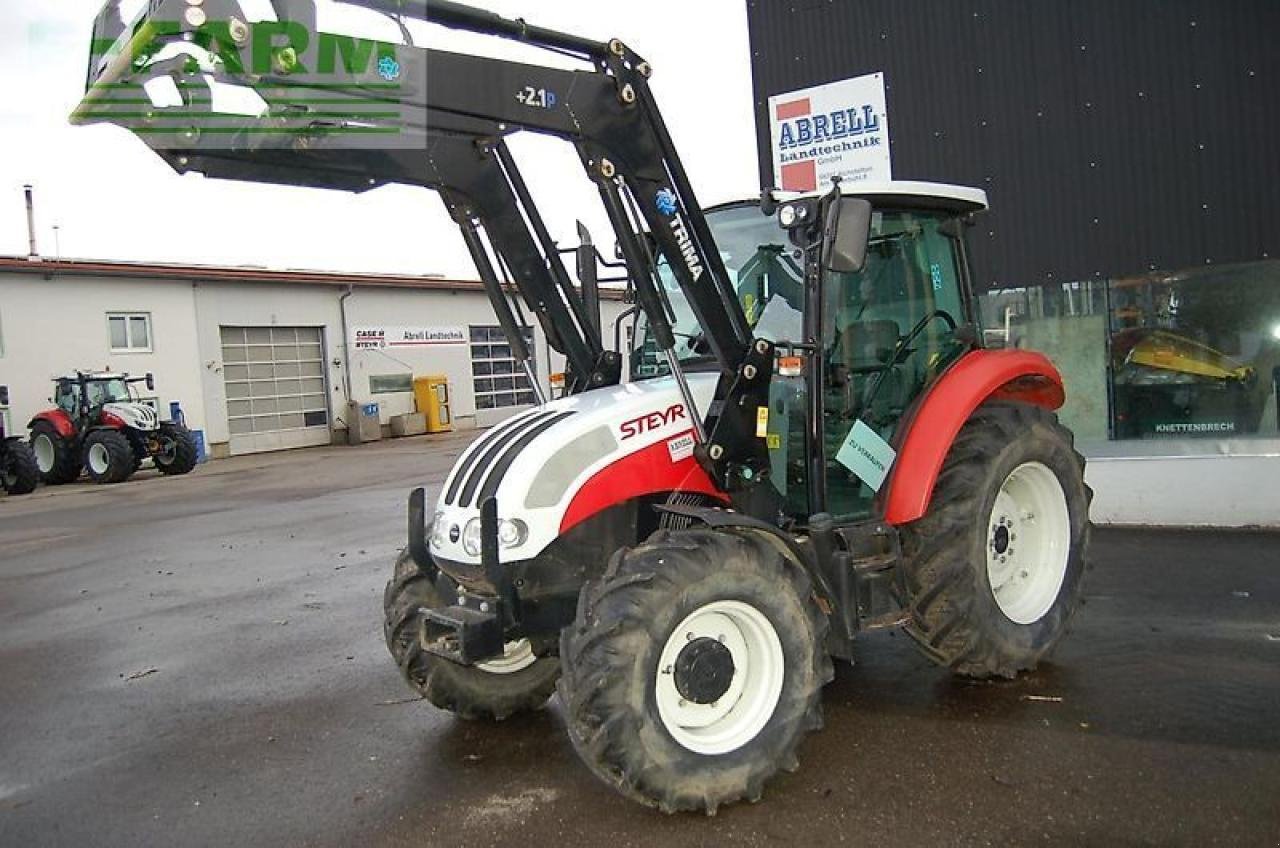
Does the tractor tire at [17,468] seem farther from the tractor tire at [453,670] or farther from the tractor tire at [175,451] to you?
the tractor tire at [453,670]

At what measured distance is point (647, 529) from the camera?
407 cm

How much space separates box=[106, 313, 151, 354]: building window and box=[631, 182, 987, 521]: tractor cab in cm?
2207

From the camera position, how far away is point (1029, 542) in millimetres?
5109

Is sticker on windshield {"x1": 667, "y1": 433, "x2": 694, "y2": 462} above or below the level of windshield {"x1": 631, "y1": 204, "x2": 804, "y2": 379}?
below

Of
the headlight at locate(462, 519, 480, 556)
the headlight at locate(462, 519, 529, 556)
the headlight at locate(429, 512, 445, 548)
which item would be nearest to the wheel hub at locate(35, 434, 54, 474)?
the headlight at locate(429, 512, 445, 548)

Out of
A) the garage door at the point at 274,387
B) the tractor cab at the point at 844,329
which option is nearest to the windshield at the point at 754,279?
the tractor cab at the point at 844,329

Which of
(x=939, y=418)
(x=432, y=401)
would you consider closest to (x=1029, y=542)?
(x=939, y=418)

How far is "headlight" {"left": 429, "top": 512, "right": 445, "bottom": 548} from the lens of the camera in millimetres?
3975

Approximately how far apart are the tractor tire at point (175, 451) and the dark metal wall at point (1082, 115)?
52.1 feet

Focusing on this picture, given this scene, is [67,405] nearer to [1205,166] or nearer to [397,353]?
[397,353]

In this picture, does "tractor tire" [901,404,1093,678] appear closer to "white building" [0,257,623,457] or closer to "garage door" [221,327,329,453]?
"white building" [0,257,623,457]

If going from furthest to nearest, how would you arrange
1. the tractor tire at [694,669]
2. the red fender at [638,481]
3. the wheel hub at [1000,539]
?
the wheel hub at [1000,539], the red fender at [638,481], the tractor tire at [694,669]

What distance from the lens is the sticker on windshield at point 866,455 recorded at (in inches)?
169

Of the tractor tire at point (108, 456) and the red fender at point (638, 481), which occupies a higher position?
the red fender at point (638, 481)
